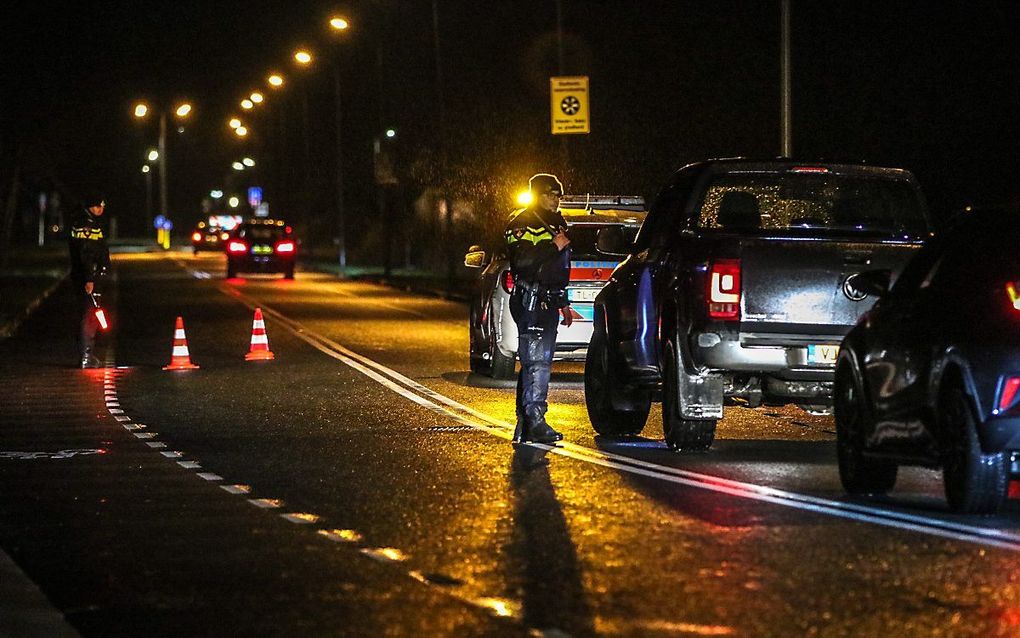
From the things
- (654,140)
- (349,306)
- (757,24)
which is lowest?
(349,306)

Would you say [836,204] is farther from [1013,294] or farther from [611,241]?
[1013,294]

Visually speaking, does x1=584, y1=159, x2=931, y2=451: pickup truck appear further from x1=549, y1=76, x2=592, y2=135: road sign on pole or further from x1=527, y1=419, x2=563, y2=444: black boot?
x1=549, y1=76, x2=592, y2=135: road sign on pole

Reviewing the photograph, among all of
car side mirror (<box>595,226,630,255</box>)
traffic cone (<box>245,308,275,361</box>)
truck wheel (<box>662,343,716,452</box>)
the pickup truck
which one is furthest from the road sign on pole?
truck wheel (<box>662,343,716,452</box>)

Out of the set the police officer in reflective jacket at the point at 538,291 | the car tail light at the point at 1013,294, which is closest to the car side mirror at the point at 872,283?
the car tail light at the point at 1013,294

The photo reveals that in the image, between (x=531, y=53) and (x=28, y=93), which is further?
(x=531, y=53)

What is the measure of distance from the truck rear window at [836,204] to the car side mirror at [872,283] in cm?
139

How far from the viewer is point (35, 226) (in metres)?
130

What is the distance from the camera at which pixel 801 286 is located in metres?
12.9

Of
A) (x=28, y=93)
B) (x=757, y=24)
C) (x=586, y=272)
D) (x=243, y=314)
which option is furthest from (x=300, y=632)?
(x=28, y=93)

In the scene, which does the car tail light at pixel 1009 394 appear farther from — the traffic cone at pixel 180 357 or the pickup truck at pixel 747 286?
the traffic cone at pixel 180 357

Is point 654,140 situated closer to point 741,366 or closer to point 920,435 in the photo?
point 741,366

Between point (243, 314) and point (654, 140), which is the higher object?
point (654, 140)

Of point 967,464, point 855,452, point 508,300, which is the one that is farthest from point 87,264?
point 967,464

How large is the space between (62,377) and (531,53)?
38.9 metres
